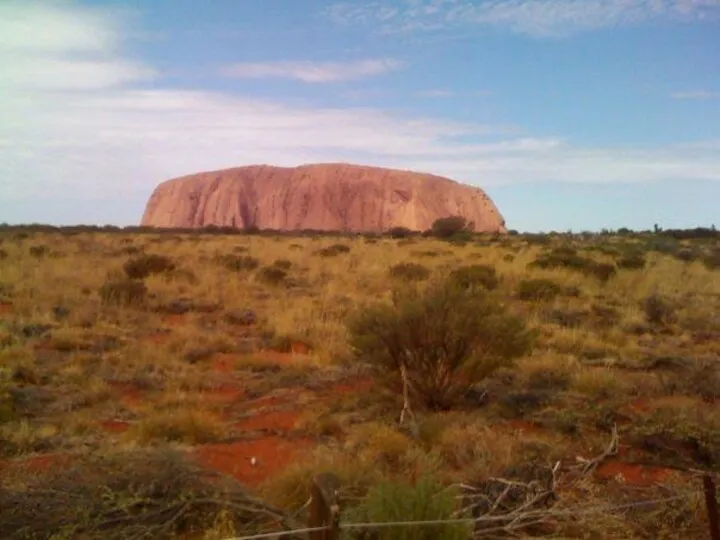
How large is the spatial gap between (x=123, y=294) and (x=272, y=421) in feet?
30.2

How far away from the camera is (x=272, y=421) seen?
8438 mm

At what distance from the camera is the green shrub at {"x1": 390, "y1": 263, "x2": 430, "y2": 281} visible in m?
20.5

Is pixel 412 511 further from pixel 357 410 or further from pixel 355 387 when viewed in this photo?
pixel 355 387

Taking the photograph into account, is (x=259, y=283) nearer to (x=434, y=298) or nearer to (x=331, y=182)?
(x=434, y=298)

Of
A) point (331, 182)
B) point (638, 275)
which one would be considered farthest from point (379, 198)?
point (638, 275)

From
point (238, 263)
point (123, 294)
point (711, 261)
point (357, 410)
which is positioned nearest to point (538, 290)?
point (123, 294)

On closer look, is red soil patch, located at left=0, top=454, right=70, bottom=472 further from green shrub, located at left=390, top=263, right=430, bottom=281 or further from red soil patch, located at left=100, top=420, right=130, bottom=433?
green shrub, located at left=390, top=263, right=430, bottom=281

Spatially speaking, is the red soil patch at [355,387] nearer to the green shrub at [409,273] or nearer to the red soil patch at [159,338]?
the red soil patch at [159,338]

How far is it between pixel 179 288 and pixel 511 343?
38.6 feet

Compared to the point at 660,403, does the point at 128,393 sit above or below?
below

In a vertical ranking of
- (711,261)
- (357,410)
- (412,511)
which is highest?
(711,261)

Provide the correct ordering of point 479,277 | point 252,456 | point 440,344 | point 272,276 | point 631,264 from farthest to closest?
point 631,264 → point 272,276 → point 479,277 → point 440,344 → point 252,456

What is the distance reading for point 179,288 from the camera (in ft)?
62.5

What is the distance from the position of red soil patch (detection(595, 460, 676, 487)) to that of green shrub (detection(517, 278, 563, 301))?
10.6 meters
